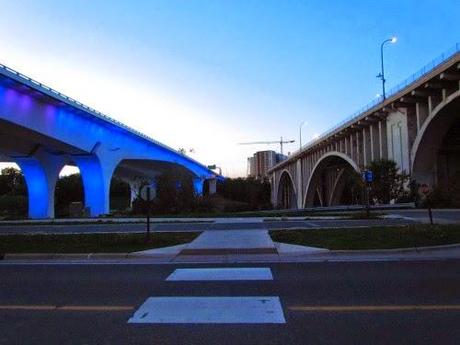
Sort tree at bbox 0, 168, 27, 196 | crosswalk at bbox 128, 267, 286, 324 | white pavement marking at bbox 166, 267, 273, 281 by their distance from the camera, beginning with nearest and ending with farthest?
crosswalk at bbox 128, 267, 286, 324, white pavement marking at bbox 166, 267, 273, 281, tree at bbox 0, 168, 27, 196

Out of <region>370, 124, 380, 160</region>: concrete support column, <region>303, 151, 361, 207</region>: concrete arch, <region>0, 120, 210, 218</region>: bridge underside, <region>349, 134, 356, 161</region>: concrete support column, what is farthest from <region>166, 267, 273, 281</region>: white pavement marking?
<region>303, 151, 361, 207</region>: concrete arch

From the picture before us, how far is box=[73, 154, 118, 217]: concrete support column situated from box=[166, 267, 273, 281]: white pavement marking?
136ft

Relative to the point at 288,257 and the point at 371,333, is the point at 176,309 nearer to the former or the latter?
the point at 371,333

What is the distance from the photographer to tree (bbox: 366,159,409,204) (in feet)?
130

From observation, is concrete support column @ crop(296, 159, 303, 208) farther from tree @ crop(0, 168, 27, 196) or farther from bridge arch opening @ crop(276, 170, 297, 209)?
tree @ crop(0, 168, 27, 196)

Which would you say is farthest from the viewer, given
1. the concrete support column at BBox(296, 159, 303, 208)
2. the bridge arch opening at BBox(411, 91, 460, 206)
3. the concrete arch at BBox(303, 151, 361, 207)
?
the concrete support column at BBox(296, 159, 303, 208)

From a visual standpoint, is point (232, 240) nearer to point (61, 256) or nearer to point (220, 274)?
point (61, 256)

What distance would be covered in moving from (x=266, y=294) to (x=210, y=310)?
4.46 ft

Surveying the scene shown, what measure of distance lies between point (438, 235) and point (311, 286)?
7.49 metres

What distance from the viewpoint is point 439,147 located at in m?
39.6

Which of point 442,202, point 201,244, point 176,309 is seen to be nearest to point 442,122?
point 442,202

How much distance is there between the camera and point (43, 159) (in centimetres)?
5125

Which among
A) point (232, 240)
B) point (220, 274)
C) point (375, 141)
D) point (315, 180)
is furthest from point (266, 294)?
point (315, 180)

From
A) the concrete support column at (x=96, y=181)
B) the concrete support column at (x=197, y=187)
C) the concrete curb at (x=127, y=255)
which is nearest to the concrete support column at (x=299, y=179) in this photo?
the concrete support column at (x=197, y=187)
